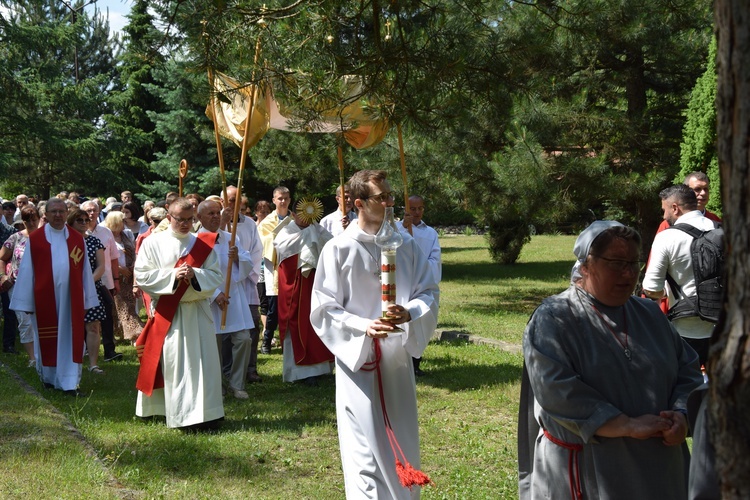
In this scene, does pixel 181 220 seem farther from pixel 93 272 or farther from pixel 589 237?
pixel 589 237

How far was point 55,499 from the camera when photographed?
206 inches

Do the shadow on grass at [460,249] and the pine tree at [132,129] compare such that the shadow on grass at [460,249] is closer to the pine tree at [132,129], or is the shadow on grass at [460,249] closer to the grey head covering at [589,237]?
the pine tree at [132,129]

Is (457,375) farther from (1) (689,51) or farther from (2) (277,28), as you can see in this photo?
(1) (689,51)

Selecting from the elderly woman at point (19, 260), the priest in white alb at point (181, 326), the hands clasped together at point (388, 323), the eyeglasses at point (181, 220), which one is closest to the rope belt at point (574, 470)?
the hands clasped together at point (388, 323)

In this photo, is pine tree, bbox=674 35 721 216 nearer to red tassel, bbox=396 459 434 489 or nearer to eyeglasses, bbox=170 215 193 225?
eyeglasses, bbox=170 215 193 225

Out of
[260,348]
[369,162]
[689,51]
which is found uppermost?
[689,51]

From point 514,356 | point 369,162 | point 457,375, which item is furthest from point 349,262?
point 369,162

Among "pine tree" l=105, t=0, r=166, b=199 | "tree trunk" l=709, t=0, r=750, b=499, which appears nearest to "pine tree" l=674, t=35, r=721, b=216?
"tree trunk" l=709, t=0, r=750, b=499

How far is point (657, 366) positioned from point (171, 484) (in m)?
3.74

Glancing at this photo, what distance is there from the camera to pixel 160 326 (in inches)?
290

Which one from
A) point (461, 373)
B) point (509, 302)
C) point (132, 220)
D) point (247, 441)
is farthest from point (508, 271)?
point (247, 441)

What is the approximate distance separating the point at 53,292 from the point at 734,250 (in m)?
8.51

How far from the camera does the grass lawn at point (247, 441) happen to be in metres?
5.79

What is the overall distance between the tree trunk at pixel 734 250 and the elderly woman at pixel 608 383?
1.73 m
